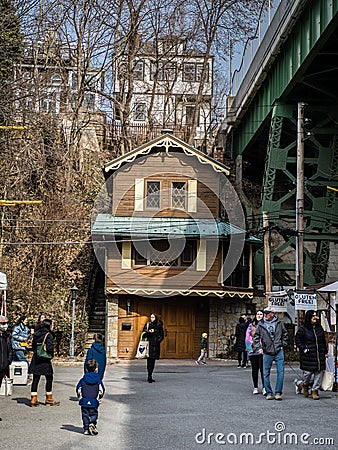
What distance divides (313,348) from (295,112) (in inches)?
700

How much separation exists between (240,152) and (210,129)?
6.89 m

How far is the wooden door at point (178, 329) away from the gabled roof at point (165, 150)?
20.3ft

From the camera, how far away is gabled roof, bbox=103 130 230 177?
109ft

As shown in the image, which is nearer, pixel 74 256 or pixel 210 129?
pixel 74 256

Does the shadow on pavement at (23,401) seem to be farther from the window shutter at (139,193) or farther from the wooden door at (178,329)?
the window shutter at (139,193)

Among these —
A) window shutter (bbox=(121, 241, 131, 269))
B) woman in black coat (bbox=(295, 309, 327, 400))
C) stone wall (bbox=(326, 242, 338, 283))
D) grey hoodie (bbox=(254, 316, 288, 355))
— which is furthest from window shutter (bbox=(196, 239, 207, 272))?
woman in black coat (bbox=(295, 309, 327, 400))

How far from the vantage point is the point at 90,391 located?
11.9 meters

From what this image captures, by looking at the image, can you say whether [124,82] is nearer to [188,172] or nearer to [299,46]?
[188,172]

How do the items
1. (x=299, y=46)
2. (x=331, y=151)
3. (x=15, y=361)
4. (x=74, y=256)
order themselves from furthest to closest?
(x=74, y=256)
(x=331, y=151)
(x=299, y=46)
(x=15, y=361)

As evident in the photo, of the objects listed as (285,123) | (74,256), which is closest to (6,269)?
(74,256)

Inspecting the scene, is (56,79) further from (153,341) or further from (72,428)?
Answer: (72,428)

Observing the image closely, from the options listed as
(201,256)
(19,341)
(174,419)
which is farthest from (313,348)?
(201,256)

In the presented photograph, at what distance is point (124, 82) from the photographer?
4450cm

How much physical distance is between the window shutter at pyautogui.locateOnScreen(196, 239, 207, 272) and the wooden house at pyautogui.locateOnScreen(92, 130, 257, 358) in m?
0.04
